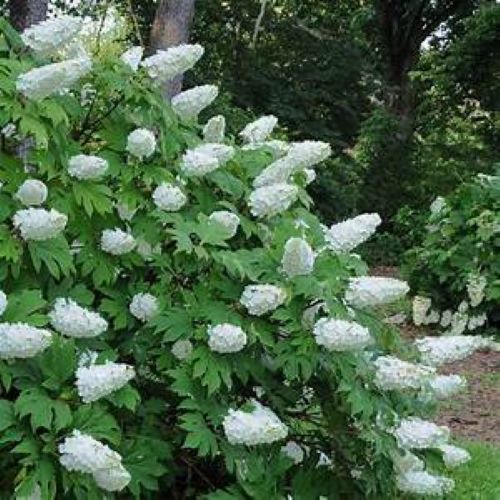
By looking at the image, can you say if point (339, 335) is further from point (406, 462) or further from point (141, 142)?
point (141, 142)

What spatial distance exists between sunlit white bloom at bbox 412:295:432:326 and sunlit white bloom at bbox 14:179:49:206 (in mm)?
7436

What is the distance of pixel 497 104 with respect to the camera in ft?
65.2

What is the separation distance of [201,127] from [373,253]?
46.9 ft

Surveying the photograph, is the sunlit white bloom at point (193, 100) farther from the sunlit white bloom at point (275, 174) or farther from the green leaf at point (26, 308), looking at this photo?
Answer: the green leaf at point (26, 308)

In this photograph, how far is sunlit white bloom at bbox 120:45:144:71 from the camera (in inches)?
143

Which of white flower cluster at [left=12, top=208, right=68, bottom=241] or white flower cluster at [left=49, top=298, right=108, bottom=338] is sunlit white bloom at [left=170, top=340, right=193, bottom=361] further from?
white flower cluster at [left=12, top=208, right=68, bottom=241]

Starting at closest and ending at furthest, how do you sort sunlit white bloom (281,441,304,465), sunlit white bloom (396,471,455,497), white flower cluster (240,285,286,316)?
white flower cluster (240,285,286,316), sunlit white bloom (281,441,304,465), sunlit white bloom (396,471,455,497)

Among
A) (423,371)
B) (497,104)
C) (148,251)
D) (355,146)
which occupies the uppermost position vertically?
(148,251)

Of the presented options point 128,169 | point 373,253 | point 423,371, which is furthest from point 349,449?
point 373,253

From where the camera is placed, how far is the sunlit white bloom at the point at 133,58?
143 inches

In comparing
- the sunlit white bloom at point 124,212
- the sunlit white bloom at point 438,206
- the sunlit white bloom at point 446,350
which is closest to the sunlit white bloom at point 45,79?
the sunlit white bloom at point 124,212

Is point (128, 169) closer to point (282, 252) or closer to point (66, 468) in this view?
point (282, 252)

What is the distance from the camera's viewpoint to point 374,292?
340 centimetres

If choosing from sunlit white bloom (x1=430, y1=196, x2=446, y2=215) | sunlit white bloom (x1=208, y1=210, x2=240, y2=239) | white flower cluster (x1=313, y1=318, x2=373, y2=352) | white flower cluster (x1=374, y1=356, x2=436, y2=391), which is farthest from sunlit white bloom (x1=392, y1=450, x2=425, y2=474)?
sunlit white bloom (x1=430, y1=196, x2=446, y2=215)
